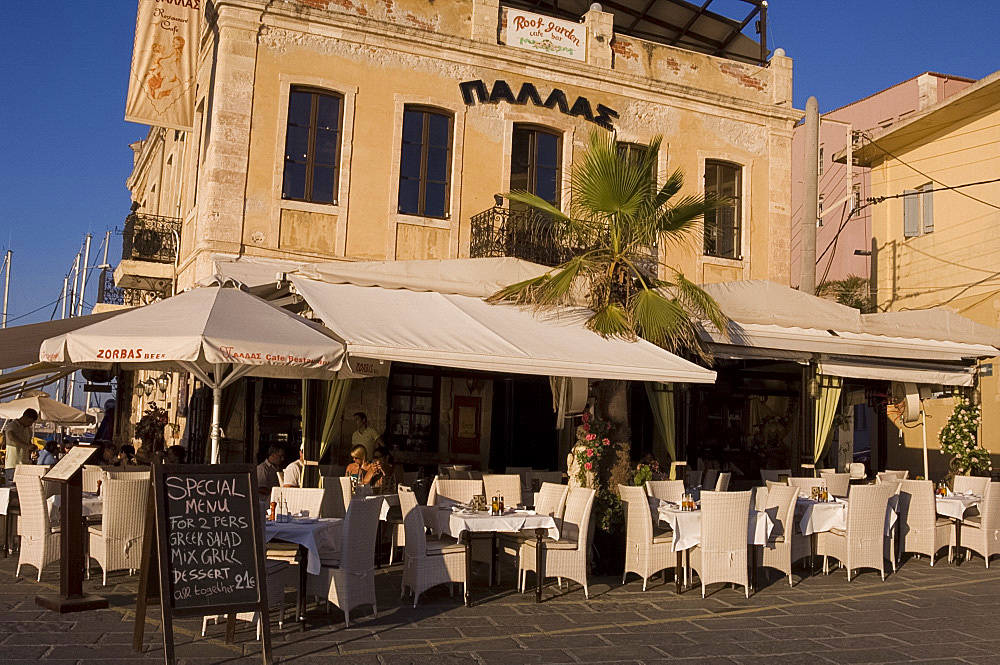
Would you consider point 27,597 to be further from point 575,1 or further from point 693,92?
point 575,1

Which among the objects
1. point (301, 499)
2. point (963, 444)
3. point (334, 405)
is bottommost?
point (301, 499)

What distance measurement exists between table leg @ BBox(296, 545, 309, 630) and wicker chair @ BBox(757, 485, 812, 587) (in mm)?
4700

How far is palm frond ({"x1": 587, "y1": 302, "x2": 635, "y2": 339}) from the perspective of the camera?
1084 cm

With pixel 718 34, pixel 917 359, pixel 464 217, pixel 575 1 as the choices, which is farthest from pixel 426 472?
pixel 718 34

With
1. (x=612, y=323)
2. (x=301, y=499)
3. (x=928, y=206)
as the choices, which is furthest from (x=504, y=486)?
(x=928, y=206)

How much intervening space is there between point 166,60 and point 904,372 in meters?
12.2

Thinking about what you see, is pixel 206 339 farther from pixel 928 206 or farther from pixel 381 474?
Result: pixel 928 206

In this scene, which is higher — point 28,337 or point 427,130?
point 427,130

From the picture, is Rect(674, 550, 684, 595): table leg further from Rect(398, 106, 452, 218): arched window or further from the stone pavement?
Rect(398, 106, 452, 218): arched window

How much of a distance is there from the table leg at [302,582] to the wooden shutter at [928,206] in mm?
21314

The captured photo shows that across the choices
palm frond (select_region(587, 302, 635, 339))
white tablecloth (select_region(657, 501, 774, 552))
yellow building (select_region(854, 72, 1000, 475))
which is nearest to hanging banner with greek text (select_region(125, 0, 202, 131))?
palm frond (select_region(587, 302, 635, 339))

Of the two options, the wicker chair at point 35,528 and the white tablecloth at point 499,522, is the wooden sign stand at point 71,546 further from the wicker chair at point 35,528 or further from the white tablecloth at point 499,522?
the white tablecloth at point 499,522

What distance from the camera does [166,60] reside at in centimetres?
1501

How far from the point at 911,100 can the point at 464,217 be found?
61.3 feet
